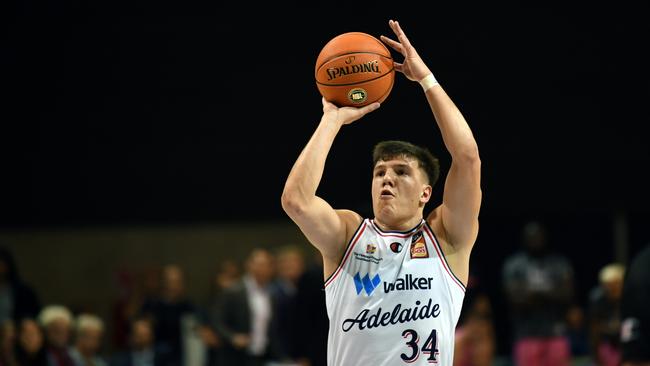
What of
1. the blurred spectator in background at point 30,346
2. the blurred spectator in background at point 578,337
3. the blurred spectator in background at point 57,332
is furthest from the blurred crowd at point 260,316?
the blurred spectator in background at point 578,337

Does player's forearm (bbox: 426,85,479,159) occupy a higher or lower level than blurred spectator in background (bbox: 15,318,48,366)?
higher

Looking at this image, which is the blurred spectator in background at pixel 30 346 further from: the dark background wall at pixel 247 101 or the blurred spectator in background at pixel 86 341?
the dark background wall at pixel 247 101

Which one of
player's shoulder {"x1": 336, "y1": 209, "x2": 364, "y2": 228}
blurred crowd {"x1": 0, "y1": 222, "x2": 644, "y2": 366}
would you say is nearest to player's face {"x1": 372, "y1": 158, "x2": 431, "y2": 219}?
player's shoulder {"x1": 336, "y1": 209, "x2": 364, "y2": 228}

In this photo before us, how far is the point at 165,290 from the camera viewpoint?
12094mm

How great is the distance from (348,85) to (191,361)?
34.0ft

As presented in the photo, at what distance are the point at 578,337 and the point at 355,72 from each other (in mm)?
11056

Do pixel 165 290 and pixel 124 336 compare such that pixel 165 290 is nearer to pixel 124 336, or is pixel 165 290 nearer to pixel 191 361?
pixel 124 336

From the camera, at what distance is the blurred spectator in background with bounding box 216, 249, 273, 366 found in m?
11.6

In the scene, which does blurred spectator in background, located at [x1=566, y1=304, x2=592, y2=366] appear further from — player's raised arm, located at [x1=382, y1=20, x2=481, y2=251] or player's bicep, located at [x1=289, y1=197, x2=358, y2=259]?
player's bicep, located at [x1=289, y1=197, x2=358, y2=259]

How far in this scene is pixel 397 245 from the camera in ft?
14.6

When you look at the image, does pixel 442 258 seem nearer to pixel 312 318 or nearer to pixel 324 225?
pixel 324 225

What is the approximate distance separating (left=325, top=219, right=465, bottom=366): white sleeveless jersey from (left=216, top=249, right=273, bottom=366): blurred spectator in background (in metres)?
7.10

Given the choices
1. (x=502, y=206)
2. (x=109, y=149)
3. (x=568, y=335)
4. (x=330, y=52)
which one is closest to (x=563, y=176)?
(x=502, y=206)

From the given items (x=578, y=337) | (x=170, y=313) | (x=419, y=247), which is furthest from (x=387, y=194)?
(x=578, y=337)
